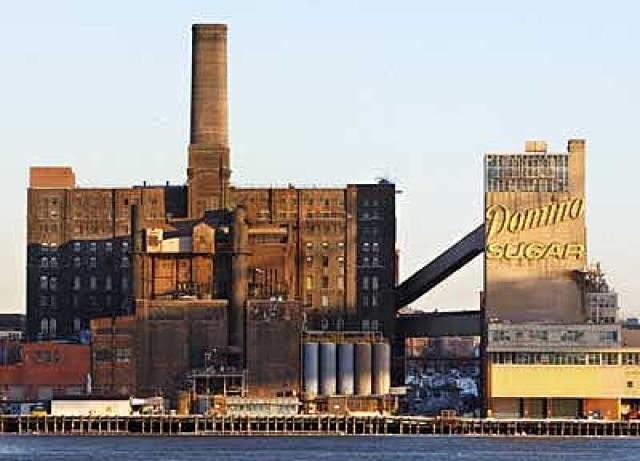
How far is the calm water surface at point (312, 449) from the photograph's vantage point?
166 meters

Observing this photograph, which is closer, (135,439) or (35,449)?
(35,449)

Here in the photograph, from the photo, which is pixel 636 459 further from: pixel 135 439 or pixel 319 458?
pixel 135 439

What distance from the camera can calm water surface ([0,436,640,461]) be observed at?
165500mm

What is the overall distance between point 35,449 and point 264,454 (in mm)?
18302

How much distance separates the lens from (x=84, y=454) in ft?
552

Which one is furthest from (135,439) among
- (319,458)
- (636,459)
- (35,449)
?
(636,459)

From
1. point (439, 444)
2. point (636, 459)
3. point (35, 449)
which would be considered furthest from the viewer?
point (439, 444)

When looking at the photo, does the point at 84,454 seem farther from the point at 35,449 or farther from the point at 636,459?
the point at 636,459

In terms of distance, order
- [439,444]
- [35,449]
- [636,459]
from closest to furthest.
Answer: [636,459] → [35,449] → [439,444]

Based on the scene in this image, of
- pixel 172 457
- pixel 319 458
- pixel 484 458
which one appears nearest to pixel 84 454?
pixel 172 457

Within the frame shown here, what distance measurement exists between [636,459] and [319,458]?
22218 millimetres

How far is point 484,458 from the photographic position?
164 m

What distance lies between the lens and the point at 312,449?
588 feet

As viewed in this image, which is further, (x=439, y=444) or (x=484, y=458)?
(x=439, y=444)
